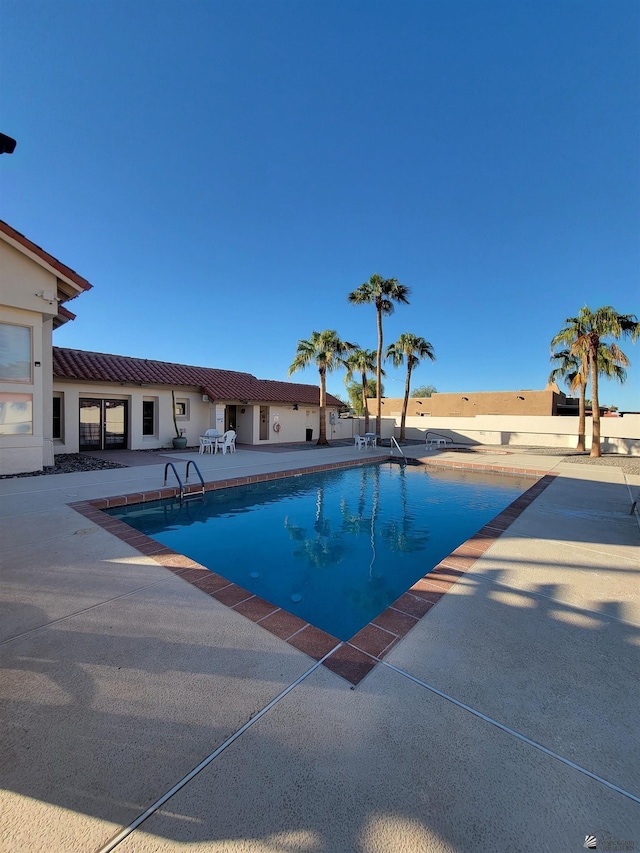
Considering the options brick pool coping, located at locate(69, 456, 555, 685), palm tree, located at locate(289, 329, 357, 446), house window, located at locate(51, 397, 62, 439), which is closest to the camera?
brick pool coping, located at locate(69, 456, 555, 685)

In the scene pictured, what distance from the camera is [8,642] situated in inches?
106

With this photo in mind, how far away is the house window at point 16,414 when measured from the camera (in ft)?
30.1

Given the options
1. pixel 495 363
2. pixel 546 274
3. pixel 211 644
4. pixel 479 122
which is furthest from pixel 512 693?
pixel 495 363

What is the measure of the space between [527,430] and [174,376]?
2399 cm

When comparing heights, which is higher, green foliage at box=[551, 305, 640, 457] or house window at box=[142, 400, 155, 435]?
green foliage at box=[551, 305, 640, 457]

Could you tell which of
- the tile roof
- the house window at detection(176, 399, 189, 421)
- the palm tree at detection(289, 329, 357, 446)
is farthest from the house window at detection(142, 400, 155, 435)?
the palm tree at detection(289, 329, 357, 446)

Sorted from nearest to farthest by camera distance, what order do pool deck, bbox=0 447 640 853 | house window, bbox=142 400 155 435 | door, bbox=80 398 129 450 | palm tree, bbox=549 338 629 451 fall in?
pool deck, bbox=0 447 640 853
door, bbox=80 398 129 450
palm tree, bbox=549 338 629 451
house window, bbox=142 400 155 435

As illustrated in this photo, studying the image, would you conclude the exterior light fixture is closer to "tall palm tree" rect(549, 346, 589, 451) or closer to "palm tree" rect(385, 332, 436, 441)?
"tall palm tree" rect(549, 346, 589, 451)

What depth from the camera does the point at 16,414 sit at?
9391mm

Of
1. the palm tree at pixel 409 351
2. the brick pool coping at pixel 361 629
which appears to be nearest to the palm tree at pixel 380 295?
the palm tree at pixel 409 351

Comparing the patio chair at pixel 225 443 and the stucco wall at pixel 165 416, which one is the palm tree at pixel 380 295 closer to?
the stucco wall at pixel 165 416

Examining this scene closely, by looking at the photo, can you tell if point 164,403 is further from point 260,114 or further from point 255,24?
point 255,24

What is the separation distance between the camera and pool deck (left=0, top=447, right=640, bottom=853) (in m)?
1.51

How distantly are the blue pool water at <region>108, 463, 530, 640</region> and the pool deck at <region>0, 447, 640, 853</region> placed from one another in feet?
3.98
